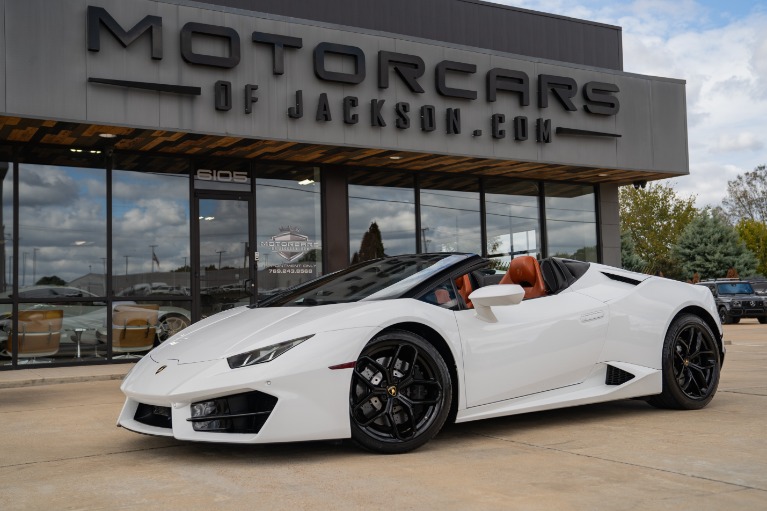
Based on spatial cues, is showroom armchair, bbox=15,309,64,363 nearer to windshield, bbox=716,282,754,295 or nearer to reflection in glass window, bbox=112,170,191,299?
reflection in glass window, bbox=112,170,191,299

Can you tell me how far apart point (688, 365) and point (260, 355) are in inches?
136

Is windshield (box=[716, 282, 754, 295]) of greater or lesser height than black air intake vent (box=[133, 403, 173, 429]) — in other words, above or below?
above

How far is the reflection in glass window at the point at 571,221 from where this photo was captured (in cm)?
1638

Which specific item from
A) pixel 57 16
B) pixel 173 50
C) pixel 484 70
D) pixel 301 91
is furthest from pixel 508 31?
pixel 57 16

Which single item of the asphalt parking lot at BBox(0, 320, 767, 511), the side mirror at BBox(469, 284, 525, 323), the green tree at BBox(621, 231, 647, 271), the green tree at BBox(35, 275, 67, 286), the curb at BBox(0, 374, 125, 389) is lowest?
the curb at BBox(0, 374, 125, 389)

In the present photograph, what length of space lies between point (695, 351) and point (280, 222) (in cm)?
845

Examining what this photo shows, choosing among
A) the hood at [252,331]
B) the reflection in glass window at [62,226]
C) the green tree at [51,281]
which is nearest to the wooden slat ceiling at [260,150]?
the reflection in glass window at [62,226]

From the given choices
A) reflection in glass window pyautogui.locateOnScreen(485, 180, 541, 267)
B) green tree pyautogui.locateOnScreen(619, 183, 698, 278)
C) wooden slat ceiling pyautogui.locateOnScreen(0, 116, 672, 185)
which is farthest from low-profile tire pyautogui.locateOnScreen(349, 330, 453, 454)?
green tree pyautogui.locateOnScreen(619, 183, 698, 278)

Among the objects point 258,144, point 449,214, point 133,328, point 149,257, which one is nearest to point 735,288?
point 449,214

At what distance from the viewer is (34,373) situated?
10.7 m

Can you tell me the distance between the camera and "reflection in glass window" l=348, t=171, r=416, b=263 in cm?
1431

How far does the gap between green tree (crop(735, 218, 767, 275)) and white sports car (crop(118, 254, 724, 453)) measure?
60.1 metres

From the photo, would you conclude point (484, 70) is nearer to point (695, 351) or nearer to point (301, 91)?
point (301, 91)

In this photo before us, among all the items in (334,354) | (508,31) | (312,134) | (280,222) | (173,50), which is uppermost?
(508,31)
